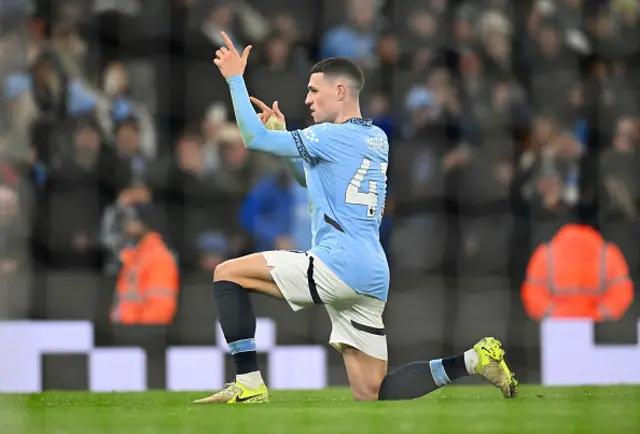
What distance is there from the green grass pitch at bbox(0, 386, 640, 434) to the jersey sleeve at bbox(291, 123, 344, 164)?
3.57 ft

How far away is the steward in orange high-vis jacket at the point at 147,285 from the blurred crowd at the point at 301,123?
35 centimetres

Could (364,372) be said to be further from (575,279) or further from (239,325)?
(575,279)

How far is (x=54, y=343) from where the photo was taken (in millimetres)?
7969

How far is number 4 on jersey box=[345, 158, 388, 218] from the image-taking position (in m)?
6.09

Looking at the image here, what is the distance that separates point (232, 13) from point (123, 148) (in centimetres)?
174

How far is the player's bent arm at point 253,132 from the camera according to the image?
5.88m

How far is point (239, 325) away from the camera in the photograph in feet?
19.6

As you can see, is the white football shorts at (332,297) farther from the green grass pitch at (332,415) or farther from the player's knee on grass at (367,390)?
the green grass pitch at (332,415)

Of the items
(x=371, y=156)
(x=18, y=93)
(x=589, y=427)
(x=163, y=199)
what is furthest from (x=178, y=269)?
(x=589, y=427)

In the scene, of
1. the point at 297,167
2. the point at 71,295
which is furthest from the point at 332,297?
the point at 71,295

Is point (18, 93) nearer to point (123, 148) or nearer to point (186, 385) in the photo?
point (123, 148)

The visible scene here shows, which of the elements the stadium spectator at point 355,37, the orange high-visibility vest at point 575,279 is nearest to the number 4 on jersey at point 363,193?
the orange high-visibility vest at point 575,279

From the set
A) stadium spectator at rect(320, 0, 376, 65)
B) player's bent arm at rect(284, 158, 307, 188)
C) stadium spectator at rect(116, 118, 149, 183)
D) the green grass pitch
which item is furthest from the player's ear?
stadium spectator at rect(320, 0, 376, 65)

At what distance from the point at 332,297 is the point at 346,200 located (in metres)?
0.43
